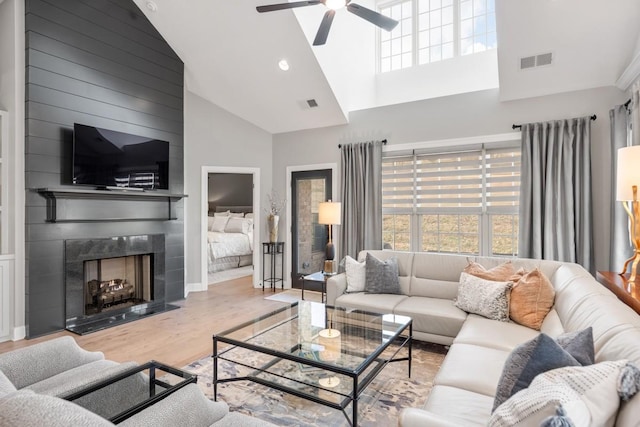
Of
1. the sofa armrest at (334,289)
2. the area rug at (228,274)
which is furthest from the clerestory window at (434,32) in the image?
the area rug at (228,274)

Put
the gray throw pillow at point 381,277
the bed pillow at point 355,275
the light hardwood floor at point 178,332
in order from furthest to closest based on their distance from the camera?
the bed pillow at point 355,275
the gray throw pillow at point 381,277
the light hardwood floor at point 178,332

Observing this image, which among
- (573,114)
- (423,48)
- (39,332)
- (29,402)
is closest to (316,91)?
(423,48)

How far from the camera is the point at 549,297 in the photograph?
2693 mm

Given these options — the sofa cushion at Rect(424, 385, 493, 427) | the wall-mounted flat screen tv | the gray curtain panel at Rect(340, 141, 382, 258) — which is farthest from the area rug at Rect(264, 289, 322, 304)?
the sofa cushion at Rect(424, 385, 493, 427)

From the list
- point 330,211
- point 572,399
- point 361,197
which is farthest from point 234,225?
point 572,399

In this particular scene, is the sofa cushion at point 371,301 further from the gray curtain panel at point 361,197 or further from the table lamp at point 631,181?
the table lamp at point 631,181

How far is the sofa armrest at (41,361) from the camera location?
5.93ft

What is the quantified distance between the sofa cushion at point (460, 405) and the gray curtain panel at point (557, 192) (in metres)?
2.89

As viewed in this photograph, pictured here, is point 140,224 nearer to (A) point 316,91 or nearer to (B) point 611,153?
(A) point 316,91

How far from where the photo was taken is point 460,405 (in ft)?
5.31

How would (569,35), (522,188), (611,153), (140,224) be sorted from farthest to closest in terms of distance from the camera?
(140,224) → (522,188) → (611,153) → (569,35)

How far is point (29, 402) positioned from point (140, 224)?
4.02 metres

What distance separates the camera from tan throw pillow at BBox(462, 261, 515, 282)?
3154 millimetres

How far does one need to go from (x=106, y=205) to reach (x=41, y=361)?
8.58ft
